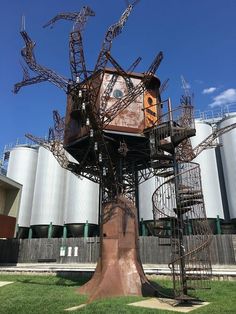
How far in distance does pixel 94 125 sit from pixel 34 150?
47.1 m

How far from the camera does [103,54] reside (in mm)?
15586

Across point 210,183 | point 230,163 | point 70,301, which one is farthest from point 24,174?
point 70,301

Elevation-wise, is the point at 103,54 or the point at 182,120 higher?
the point at 103,54

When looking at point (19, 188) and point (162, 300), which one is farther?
point (19, 188)

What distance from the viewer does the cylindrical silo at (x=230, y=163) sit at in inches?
1768

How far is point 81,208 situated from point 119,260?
35.6 metres

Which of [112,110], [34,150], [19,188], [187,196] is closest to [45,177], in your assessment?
[34,150]

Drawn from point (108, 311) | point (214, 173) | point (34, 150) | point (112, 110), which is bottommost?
point (108, 311)

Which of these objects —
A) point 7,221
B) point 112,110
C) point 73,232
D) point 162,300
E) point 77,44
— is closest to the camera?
point 162,300

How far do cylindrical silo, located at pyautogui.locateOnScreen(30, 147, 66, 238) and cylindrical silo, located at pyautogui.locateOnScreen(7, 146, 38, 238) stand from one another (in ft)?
6.64

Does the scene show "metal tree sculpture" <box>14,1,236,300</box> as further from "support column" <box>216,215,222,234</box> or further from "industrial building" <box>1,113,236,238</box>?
"support column" <box>216,215,222,234</box>

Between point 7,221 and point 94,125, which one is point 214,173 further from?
point 94,125

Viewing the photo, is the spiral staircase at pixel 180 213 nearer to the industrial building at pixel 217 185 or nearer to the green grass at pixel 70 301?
the green grass at pixel 70 301

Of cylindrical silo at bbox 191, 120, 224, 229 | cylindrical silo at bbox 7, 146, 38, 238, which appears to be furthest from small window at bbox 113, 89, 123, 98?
cylindrical silo at bbox 7, 146, 38, 238
